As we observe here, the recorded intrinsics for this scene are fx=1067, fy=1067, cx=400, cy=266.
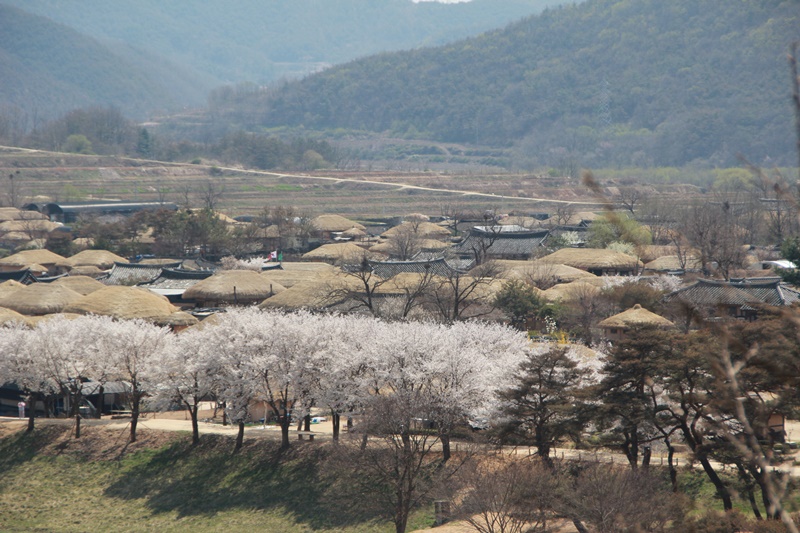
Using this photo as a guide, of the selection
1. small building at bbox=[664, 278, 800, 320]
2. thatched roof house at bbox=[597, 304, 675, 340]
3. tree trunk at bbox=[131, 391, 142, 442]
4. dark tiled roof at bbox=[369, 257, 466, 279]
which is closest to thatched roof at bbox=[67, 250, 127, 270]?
dark tiled roof at bbox=[369, 257, 466, 279]

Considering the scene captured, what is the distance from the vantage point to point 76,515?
27.1 m

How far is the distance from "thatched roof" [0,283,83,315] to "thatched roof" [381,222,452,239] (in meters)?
27.9

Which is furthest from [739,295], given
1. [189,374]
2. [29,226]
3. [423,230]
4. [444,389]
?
[29,226]

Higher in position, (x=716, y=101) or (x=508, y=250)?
(x=716, y=101)

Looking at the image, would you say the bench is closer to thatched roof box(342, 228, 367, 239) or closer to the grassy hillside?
the grassy hillside

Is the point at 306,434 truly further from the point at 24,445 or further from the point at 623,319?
the point at 623,319

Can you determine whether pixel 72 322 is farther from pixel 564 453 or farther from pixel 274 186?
pixel 274 186

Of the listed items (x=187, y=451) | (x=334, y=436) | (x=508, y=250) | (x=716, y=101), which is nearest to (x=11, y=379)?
(x=187, y=451)

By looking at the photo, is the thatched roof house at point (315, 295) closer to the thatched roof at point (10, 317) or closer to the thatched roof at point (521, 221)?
the thatched roof at point (10, 317)

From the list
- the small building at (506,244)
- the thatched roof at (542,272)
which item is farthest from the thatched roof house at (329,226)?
the thatched roof at (542,272)

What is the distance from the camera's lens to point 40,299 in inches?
1708

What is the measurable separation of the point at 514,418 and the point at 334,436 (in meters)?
5.89

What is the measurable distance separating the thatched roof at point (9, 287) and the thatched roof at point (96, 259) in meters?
8.11

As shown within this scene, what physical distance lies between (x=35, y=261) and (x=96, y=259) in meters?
3.49
